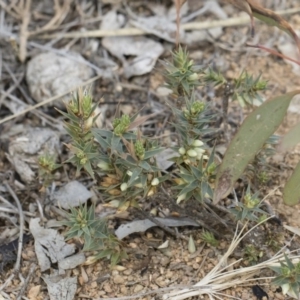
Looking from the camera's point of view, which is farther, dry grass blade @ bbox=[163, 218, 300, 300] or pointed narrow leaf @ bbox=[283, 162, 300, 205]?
dry grass blade @ bbox=[163, 218, 300, 300]

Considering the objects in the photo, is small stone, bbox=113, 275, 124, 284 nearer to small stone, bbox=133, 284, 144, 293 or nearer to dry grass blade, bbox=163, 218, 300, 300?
small stone, bbox=133, 284, 144, 293

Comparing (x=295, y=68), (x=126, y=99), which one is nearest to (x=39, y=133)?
(x=126, y=99)

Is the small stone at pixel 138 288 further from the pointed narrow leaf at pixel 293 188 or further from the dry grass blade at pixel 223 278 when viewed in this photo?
the pointed narrow leaf at pixel 293 188

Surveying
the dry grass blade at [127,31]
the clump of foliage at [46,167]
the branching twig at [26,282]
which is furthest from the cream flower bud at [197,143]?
the dry grass blade at [127,31]

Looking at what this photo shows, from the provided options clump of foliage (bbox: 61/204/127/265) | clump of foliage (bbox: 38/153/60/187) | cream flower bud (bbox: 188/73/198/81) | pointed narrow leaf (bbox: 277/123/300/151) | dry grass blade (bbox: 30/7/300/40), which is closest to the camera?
pointed narrow leaf (bbox: 277/123/300/151)

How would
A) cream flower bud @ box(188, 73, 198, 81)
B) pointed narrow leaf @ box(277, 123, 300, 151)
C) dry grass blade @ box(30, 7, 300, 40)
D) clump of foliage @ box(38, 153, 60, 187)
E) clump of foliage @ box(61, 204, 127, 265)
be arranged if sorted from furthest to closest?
dry grass blade @ box(30, 7, 300, 40), clump of foliage @ box(38, 153, 60, 187), cream flower bud @ box(188, 73, 198, 81), clump of foliage @ box(61, 204, 127, 265), pointed narrow leaf @ box(277, 123, 300, 151)

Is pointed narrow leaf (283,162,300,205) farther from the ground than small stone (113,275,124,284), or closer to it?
farther from the ground

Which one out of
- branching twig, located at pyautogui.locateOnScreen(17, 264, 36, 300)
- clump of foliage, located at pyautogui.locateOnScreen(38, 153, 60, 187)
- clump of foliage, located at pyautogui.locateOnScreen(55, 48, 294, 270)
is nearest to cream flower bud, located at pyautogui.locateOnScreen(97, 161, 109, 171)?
clump of foliage, located at pyautogui.locateOnScreen(55, 48, 294, 270)

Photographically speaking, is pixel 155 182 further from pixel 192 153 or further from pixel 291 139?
pixel 291 139
